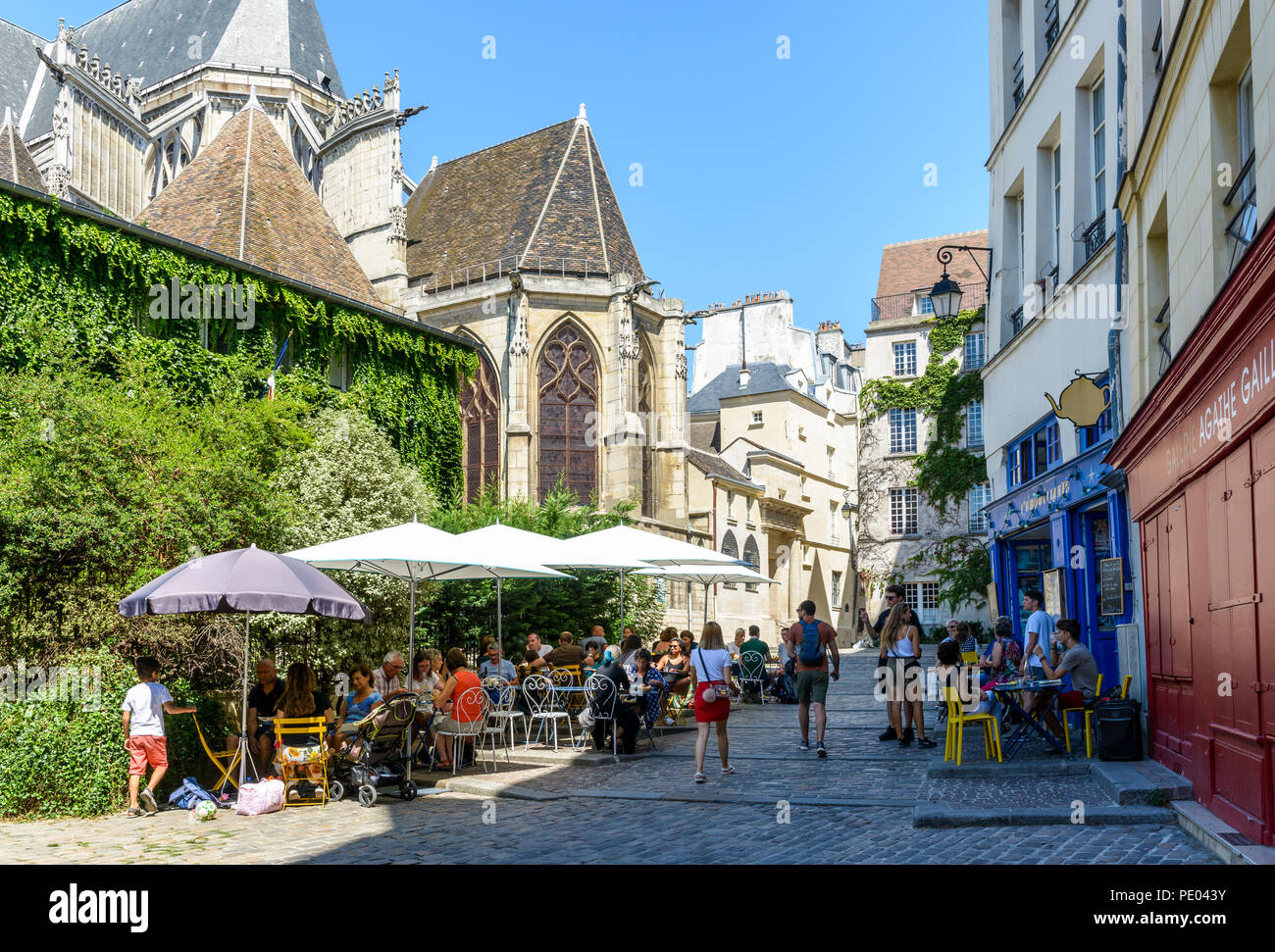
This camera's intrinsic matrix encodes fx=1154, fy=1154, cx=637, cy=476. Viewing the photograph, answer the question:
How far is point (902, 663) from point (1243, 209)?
615 cm

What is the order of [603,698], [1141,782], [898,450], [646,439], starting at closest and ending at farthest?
1. [1141,782]
2. [603,698]
3. [646,439]
4. [898,450]

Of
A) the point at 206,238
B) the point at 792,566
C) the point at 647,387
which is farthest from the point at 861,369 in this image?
the point at 206,238

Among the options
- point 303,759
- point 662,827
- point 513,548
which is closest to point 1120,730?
point 662,827

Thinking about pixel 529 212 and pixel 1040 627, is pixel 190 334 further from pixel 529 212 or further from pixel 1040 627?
pixel 529 212

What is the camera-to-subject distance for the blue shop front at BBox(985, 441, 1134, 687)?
484 inches

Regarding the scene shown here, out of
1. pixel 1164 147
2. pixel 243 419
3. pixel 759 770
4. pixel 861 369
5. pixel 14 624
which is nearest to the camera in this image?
pixel 1164 147

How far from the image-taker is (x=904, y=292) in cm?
5059

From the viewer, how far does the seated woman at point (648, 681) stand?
45.5 ft

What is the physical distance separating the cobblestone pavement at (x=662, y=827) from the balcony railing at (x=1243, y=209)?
3.85 m

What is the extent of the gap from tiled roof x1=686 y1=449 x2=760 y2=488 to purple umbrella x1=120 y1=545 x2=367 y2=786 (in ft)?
93.0

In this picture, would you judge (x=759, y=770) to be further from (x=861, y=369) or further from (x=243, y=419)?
(x=861, y=369)

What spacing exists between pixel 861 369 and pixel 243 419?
47.0 meters

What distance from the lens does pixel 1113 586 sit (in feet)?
40.3
